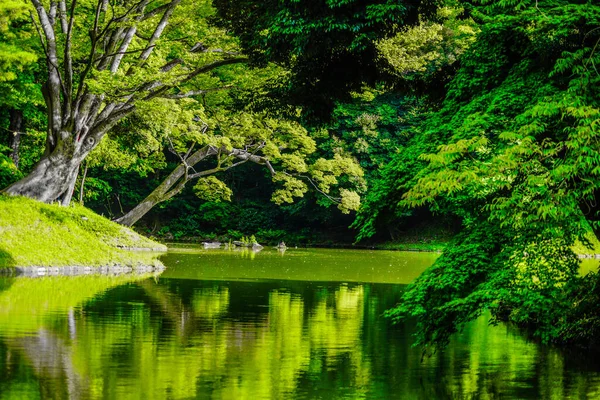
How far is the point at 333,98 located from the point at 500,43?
4825 millimetres

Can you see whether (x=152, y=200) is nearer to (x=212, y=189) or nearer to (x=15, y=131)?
(x=212, y=189)

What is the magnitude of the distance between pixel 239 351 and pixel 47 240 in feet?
40.4

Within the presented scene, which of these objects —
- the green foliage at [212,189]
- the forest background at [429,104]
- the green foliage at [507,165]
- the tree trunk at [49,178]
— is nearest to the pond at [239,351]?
the forest background at [429,104]

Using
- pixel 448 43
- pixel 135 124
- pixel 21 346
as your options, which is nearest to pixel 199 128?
pixel 135 124

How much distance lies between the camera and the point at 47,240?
21844mm

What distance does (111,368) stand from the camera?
9109 millimetres

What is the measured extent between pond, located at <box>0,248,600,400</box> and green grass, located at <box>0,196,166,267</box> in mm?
2127

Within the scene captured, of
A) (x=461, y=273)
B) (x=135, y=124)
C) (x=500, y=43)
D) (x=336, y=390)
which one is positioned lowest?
(x=336, y=390)

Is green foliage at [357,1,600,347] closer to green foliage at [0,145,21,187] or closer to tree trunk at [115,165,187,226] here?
green foliage at [0,145,21,187]

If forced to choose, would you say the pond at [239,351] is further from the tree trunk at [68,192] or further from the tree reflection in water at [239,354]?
the tree trunk at [68,192]

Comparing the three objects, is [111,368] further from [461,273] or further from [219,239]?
[219,239]

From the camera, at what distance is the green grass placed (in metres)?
20.7

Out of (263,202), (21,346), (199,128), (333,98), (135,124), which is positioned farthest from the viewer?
(263,202)

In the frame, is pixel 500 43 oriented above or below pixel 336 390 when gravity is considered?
above
